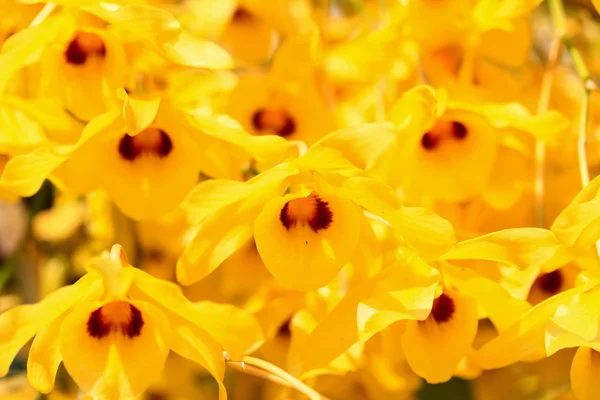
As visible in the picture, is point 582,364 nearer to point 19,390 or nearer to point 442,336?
point 442,336

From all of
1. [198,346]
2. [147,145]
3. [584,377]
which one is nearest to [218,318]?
[198,346]

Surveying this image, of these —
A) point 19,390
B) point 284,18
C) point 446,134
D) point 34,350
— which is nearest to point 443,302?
point 446,134

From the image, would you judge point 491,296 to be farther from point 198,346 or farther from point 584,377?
point 198,346

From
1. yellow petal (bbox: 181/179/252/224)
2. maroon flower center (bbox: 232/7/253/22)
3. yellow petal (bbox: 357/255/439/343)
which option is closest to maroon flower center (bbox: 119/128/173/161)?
yellow petal (bbox: 181/179/252/224)

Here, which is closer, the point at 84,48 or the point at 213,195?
the point at 213,195

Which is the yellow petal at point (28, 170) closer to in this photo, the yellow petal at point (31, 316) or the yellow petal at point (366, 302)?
the yellow petal at point (31, 316)

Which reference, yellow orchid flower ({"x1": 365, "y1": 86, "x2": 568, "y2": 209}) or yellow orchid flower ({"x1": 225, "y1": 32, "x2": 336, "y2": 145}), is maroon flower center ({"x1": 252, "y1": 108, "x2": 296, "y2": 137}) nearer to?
yellow orchid flower ({"x1": 225, "y1": 32, "x2": 336, "y2": 145})
